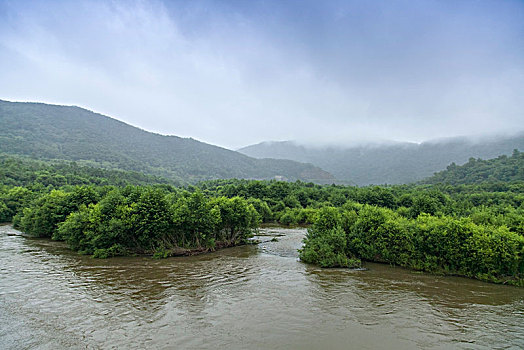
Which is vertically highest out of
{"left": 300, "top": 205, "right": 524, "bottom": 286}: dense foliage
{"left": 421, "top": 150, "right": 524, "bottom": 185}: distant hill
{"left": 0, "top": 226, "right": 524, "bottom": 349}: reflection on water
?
{"left": 421, "top": 150, "right": 524, "bottom": 185}: distant hill

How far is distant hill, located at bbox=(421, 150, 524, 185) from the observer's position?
317 feet

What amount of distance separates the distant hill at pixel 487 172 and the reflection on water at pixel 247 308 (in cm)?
9927

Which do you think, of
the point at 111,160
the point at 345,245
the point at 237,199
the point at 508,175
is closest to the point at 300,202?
the point at 237,199

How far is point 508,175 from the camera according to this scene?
97125 mm

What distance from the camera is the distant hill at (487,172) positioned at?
96.6 m

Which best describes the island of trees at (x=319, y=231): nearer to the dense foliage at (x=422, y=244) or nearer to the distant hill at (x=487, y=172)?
the dense foliage at (x=422, y=244)

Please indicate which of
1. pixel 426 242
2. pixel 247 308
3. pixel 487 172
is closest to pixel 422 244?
pixel 426 242

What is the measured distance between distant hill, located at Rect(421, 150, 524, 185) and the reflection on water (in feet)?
326

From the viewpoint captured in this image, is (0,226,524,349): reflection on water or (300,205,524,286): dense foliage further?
(300,205,524,286): dense foliage

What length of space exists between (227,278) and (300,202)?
52761mm

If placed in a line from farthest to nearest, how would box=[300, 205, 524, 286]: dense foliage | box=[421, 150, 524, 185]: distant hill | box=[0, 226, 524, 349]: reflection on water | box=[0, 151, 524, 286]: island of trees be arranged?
box=[421, 150, 524, 185]: distant hill → box=[0, 151, 524, 286]: island of trees → box=[300, 205, 524, 286]: dense foliage → box=[0, 226, 524, 349]: reflection on water

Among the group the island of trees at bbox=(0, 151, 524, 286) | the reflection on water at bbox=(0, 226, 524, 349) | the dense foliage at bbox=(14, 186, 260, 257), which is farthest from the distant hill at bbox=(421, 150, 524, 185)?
the dense foliage at bbox=(14, 186, 260, 257)

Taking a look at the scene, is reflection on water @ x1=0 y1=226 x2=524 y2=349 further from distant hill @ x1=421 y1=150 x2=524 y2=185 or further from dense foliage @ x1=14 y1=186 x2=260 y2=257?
distant hill @ x1=421 y1=150 x2=524 y2=185

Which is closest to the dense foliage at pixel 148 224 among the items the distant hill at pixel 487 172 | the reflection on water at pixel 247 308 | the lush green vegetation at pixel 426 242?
the reflection on water at pixel 247 308
